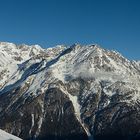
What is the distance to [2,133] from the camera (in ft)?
589

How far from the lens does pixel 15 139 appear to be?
575 ft

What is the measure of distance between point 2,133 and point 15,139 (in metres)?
6.85
